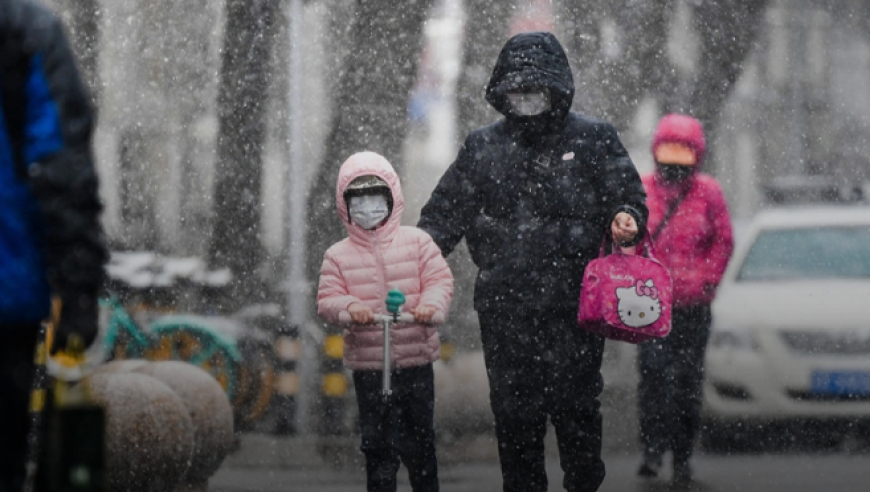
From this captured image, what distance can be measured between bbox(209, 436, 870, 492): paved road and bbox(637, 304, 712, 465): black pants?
0.19 m

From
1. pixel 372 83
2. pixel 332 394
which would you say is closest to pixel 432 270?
pixel 332 394

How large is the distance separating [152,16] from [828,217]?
518cm

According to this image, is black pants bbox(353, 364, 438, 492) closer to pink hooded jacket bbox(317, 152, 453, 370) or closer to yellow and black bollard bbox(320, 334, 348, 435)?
pink hooded jacket bbox(317, 152, 453, 370)

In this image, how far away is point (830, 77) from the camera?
1873 cm

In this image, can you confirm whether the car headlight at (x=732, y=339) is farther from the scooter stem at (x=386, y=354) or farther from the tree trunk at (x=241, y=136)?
the tree trunk at (x=241, y=136)

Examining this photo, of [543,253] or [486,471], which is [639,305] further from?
[486,471]

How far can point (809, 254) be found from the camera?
28.0ft

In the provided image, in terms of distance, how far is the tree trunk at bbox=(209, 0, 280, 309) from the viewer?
33.8ft

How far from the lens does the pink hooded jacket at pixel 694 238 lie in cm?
731

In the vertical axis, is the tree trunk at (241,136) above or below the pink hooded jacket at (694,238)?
above

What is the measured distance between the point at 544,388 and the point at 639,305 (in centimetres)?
48

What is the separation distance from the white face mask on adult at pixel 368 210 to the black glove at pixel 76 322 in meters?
2.68

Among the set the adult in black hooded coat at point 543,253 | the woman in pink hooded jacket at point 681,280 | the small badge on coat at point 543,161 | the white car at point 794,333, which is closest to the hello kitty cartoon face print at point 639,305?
the adult in black hooded coat at point 543,253

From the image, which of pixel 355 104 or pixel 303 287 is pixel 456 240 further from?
pixel 355 104
